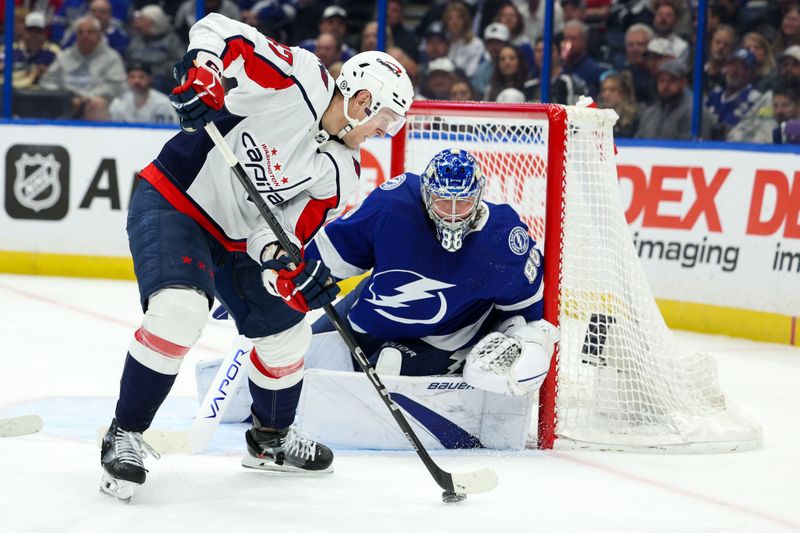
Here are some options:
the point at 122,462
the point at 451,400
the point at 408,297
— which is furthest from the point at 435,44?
the point at 122,462

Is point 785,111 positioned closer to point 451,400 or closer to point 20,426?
point 451,400

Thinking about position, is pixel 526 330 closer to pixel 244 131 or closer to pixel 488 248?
pixel 488 248

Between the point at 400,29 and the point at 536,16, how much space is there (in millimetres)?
741

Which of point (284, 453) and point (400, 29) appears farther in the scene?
point (400, 29)

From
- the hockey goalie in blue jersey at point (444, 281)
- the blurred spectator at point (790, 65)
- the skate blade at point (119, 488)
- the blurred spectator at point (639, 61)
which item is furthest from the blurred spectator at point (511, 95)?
the skate blade at point (119, 488)

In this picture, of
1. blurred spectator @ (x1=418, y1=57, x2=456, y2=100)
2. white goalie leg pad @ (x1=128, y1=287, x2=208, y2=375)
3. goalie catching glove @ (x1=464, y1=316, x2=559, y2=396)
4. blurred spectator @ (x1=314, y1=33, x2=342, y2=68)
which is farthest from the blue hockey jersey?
blurred spectator @ (x1=314, y1=33, x2=342, y2=68)

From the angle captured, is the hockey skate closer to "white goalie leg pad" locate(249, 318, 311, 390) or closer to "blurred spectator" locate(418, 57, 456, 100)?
"white goalie leg pad" locate(249, 318, 311, 390)

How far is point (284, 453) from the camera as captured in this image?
289 cm

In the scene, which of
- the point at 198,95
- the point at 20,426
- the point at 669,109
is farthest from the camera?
the point at 669,109

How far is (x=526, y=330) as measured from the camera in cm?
316

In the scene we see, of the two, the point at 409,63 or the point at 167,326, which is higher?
the point at 409,63

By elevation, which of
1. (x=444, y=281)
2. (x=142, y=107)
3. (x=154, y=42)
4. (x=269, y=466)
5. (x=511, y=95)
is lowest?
(x=269, y=466)

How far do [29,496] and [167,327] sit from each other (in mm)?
447

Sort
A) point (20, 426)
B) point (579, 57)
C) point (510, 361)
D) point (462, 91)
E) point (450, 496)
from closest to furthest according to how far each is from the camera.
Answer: point (450, 496)
point (20, 426)
point (510, 361)
point (579, 57)
point (462, 91)
